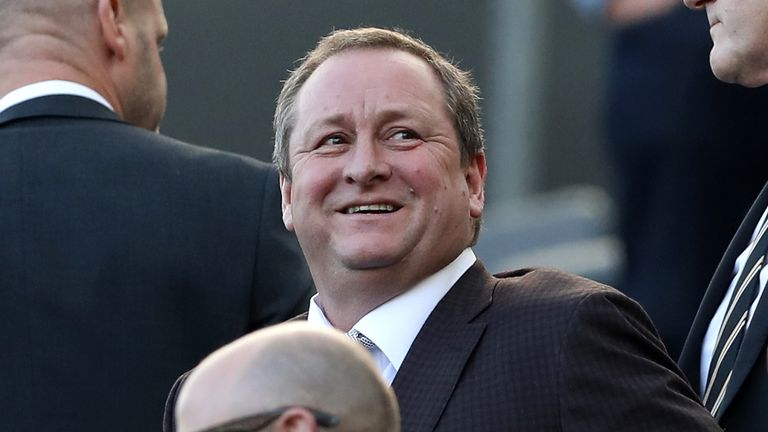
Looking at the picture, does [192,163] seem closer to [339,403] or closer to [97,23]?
[97,23]

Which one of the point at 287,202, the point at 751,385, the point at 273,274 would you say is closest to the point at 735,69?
the point at 751,385

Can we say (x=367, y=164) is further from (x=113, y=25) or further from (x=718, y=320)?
(x=113, y=25)

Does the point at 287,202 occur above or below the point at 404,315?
above

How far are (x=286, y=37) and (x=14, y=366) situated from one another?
17.5 feet

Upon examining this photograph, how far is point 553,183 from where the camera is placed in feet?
31.8

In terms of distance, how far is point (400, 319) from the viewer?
366 cm

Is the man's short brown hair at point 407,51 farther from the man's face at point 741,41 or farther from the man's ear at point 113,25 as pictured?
the man's ear at point 113,25

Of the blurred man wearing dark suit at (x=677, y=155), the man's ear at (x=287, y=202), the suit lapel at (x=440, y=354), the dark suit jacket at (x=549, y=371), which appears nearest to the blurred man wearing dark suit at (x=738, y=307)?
the dark suit jacket at (x=549, y=371)

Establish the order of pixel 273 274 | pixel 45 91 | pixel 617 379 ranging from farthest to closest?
pixel 45 91 < pixel 273 274 < pixel 617 379

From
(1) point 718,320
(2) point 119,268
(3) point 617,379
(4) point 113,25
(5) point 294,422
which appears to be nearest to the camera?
(5) point 294,422

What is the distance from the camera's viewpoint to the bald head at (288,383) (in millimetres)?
2410

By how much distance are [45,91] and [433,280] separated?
131 centimetres

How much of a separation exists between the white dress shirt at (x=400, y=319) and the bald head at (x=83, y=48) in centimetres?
128

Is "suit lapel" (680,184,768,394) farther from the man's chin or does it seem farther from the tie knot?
the tie knot
